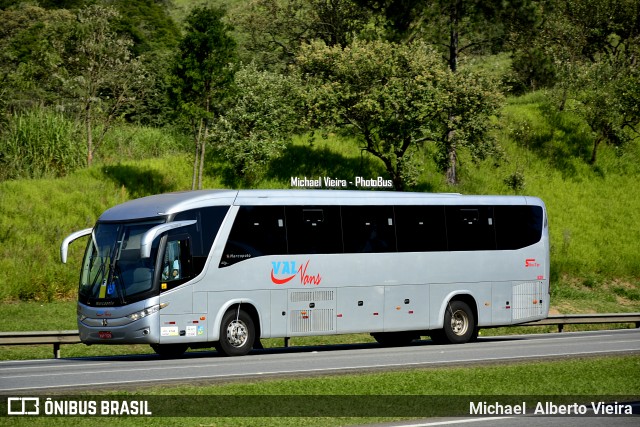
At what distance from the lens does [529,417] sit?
1294 cm

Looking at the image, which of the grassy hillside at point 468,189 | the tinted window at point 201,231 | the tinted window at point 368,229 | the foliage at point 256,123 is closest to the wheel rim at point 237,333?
the tinted window at point 201,231

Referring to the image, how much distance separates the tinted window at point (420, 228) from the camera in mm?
25297

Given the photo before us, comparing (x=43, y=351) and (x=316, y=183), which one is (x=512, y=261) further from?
(x=316, y=183)

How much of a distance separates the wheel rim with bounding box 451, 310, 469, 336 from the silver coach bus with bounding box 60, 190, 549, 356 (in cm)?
2

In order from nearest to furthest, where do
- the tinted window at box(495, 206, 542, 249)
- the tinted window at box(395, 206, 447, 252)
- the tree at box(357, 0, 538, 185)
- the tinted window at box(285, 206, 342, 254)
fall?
the tinted window at box(285, 206, 342, 254) < the tinted window at box(395, 206, 447, 252) < the tinted window at box(495, 206, 542, 249) < the tree at box(357, 0, 538, 185)

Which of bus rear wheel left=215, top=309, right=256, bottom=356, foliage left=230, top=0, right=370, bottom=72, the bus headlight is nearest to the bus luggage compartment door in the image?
bus rear wheel left=215, top=309, right=256, bottom=356

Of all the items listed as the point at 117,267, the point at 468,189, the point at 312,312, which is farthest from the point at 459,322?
the point at 468,189

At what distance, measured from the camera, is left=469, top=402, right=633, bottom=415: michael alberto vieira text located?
1339cm

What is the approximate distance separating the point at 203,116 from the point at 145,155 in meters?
9.35

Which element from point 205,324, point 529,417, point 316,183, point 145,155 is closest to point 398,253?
point 205,324

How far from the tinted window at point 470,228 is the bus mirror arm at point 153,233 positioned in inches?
294

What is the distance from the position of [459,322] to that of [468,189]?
26.3 m

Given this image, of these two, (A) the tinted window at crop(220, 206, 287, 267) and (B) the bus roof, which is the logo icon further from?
(A) the tinted window at crop(220, 206, 287, 267)

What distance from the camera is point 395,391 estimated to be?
49.8ft
